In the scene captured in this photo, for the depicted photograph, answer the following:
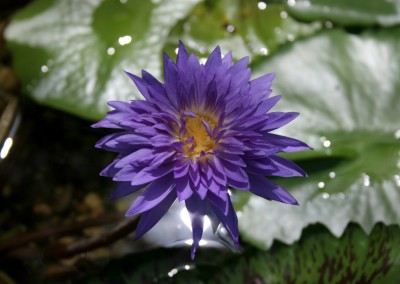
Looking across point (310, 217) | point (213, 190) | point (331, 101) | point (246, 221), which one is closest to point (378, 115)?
point (331, 101)

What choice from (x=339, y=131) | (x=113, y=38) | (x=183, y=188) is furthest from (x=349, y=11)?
(x=183, y=188)

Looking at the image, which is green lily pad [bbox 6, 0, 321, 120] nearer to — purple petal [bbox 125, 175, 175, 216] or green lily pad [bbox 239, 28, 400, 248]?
green lily pad [bbox 239, 28, 400, 248]

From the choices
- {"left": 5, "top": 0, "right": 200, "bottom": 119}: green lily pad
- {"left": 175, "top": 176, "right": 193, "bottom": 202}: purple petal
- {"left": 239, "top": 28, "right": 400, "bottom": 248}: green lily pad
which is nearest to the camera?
{"left": 175, "top": 176, "right": 193, "bottom": 202}: purple petal

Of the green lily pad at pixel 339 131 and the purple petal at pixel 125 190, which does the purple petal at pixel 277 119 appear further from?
the green lily pad at pixel 339 131

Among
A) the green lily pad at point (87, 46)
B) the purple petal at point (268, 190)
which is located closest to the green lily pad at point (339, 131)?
the green lily pad at point (87, 46)

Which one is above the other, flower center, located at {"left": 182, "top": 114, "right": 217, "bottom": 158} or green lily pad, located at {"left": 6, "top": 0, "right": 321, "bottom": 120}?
flower center, located at {"left": 182, "top": 114, "right": 217, "bottom": 158}

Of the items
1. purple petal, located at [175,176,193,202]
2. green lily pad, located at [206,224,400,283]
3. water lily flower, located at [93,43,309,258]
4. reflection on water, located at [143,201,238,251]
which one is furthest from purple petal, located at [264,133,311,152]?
reflection on water, located at [143,201,238,251]

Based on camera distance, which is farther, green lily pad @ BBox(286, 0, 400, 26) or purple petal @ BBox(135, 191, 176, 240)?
green lily pad @ BBox(286, 0, 400, 26)
